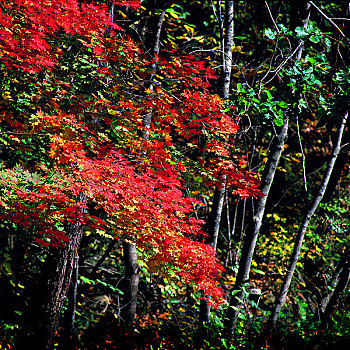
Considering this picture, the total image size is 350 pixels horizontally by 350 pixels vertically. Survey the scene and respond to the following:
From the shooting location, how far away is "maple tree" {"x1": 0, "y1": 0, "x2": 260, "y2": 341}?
13.1 ft

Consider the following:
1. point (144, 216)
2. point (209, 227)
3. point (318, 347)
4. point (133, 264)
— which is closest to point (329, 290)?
point (318, 347)

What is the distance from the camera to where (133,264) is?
6535mm

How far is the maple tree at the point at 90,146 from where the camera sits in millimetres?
3980

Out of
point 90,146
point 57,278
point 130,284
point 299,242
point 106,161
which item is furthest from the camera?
point 130,284

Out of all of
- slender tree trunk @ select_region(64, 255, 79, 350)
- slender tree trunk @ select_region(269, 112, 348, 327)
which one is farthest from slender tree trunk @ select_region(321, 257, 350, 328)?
slender tree trunk @ select_region(64, 255, 79, 350)

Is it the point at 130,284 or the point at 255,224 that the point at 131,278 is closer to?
the point at 130,284

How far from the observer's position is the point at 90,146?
15.3ft

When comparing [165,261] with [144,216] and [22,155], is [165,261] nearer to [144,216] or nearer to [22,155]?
[144,216]

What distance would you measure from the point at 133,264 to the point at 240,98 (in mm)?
3998

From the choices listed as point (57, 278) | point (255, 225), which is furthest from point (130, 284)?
point (255, 225)

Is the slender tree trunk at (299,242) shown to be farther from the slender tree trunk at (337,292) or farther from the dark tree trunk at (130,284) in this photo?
the dark tree trunk at (130,284)

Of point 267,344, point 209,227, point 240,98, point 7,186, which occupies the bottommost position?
point 267,344

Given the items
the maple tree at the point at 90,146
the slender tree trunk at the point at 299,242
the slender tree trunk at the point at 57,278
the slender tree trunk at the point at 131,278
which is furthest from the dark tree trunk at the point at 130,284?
the slender tree trunk at the point at 299,242

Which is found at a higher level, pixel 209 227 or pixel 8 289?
pixel 209 227
